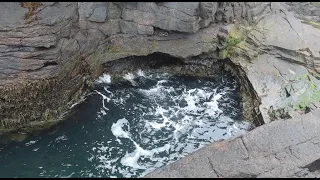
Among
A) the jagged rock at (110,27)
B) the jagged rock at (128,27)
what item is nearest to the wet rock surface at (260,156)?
the jagged rock at (128,27)

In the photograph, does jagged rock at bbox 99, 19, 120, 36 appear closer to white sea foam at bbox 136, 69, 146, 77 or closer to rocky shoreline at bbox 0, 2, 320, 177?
rocky shoreline at bbox 0, 2, 320, 177

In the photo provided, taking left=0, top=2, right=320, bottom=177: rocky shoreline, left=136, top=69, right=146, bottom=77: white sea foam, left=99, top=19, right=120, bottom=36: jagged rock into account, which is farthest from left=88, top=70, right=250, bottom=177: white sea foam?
left=99, top=19, right=120, bottom=36: jagged rock

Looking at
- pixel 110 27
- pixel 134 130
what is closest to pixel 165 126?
pixel 134 130

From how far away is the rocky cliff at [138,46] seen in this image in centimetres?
1166

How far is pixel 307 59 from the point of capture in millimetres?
14242

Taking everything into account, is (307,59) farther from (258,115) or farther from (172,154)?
(172,154)

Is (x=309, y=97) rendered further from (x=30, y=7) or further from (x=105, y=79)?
(x=30, y=7)

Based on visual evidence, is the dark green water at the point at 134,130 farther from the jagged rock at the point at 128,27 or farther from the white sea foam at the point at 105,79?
the jagged rock at the point at 128,27

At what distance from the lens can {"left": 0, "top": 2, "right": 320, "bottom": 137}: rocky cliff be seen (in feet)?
38.2

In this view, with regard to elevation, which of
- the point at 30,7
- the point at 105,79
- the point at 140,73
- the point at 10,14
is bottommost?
the point at 105,79

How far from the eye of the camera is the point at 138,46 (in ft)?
46.9

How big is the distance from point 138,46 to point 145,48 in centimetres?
26

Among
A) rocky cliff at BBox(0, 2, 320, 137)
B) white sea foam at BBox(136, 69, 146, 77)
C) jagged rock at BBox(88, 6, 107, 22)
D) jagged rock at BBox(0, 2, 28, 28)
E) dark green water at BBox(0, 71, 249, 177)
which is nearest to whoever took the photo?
dark green water at BBox(0, 71, 249, 177)

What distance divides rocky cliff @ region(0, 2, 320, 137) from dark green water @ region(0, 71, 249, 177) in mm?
787
